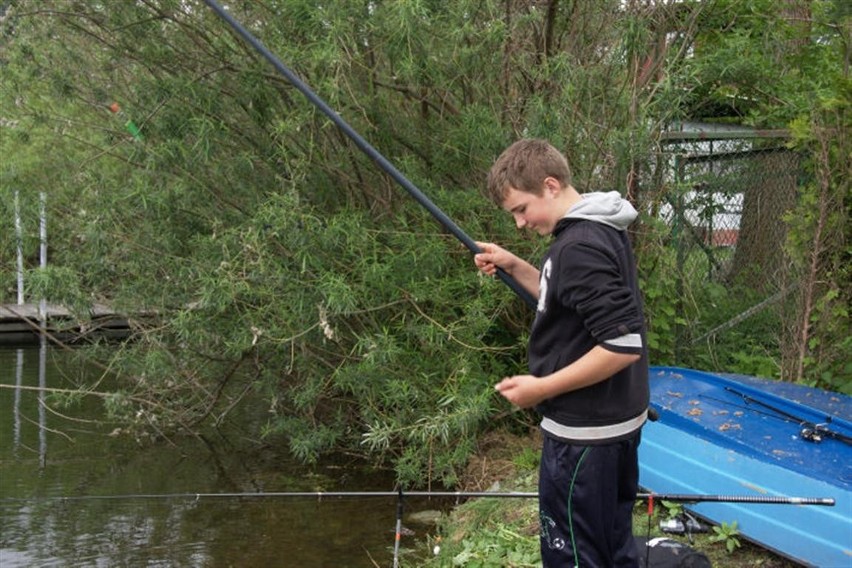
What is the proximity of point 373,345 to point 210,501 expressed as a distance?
6.22 ft

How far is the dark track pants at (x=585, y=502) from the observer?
8.71ft

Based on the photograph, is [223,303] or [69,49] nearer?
[223,303]

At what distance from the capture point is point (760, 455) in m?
4.62

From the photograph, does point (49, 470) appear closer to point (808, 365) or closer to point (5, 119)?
point (5, 119)

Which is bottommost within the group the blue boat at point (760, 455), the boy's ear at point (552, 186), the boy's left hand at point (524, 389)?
the blue boat at point (760, 455)

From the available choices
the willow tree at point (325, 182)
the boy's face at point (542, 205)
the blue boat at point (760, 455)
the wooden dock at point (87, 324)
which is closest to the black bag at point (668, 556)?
the blue boat at point (760, 455)

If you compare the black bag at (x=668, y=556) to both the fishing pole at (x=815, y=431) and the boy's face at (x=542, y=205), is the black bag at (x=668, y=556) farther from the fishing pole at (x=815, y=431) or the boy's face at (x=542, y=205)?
the boy's face at (x=542, y=205)

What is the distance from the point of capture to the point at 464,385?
6.23 meters

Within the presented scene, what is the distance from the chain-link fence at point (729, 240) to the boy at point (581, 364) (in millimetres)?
4526

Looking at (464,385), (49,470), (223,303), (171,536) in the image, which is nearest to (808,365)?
(464,385)

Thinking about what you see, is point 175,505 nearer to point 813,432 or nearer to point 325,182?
point 325,182

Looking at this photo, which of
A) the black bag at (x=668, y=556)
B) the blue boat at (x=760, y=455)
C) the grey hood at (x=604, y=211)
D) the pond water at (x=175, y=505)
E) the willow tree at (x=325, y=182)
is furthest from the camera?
the willow tree at (x=325, y=182)

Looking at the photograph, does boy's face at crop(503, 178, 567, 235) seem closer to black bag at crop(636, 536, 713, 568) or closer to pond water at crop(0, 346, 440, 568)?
black bag at crop(636, 536, 713, 568)

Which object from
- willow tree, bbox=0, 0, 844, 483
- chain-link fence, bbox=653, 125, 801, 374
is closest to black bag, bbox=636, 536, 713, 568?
willow tree, bbox=0, 0, 844, 483
